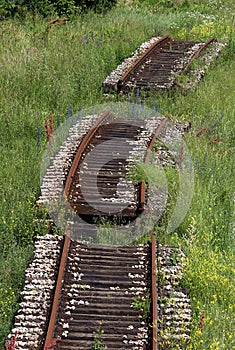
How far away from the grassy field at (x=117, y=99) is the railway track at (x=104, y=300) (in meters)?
0.19

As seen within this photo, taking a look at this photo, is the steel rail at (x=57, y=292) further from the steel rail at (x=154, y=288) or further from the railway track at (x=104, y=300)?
the steel rail at (x=154, y=288)

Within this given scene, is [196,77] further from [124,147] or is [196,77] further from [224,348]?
[224,348]

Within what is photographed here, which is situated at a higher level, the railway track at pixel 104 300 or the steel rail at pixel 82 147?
the steel rail at pixel 82 147

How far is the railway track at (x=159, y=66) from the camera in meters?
13.2

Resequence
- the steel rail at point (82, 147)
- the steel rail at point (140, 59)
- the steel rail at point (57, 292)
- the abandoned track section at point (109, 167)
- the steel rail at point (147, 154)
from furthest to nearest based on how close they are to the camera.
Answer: the steel rail at point (140, 59) → the steel rail at point (82, 147) → the abandoned track section at point (109, 167) → the steel rail at point (147, 154) → the steel rail at point (57, 292)

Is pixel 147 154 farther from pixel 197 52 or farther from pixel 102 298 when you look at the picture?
pixel 197 52

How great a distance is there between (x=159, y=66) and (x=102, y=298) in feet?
28.3

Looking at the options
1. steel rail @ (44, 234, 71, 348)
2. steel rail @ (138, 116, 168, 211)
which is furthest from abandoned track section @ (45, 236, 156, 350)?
steel rail @ (138, 116, 168, 211)

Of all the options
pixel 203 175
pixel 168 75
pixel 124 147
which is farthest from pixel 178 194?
pixel 168 75

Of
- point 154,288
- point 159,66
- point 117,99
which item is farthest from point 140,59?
point 154,288

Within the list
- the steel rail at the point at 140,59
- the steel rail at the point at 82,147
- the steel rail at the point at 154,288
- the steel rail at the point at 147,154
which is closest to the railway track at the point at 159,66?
the steel rail at the point at 140,59

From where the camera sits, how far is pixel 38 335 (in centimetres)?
635

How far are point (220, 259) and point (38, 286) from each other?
7.19ft

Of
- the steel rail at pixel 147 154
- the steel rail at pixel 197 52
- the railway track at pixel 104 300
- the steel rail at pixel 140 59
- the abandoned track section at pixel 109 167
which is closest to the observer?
the railway track at pixel 104 300
